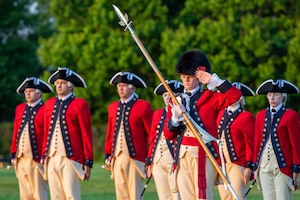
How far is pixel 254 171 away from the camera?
49.8 ft

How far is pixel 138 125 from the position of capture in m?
15.9

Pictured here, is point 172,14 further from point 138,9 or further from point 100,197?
point 100,197

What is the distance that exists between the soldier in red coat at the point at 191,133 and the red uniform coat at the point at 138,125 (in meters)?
3.48

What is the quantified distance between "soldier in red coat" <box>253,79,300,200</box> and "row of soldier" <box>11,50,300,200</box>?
12 millimetres

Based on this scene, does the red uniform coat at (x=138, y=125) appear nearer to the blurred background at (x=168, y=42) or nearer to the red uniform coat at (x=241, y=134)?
the red uniform coat at (x=241, y=134)

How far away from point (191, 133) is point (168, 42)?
26.0 meters

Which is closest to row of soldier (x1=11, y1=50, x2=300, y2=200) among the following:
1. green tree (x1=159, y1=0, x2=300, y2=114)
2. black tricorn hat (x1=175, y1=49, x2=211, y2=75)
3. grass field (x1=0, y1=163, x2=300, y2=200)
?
black tricorn hat (x1=175, y1=49, x2=211, y2=75)

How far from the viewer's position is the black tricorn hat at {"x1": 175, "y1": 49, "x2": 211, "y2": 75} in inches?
475

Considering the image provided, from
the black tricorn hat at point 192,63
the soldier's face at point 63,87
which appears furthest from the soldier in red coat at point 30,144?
the black tricorn hat at point 192,63

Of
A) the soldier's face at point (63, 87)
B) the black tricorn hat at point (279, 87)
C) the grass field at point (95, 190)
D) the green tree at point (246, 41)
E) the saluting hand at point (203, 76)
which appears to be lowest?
the grass field at point (95, 190)

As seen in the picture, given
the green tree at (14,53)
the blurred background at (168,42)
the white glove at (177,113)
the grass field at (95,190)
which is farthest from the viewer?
the green tree at (14,53)

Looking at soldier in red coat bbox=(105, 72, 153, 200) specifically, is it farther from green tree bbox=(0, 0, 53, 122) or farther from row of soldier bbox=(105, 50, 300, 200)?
green tree bbox=(0, 0, 53, 122)

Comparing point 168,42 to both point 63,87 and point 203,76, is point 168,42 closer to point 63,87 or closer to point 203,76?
point 63,87

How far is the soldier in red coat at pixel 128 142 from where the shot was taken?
15.8m
